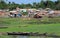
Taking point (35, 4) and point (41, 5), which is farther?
point (35, 4)

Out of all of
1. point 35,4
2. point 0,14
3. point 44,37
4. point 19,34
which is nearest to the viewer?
point 44,37

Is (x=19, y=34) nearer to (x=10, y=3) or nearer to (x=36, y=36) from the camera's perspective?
(x=36, y=36)

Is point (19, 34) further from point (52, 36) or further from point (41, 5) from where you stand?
point (41, 5)

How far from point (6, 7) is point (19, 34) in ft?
237

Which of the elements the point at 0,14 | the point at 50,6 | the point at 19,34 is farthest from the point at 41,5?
the point at 19,34

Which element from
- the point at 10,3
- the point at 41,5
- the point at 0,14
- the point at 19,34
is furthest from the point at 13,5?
the point at 19,34

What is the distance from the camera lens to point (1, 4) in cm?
9456

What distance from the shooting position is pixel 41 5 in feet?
347

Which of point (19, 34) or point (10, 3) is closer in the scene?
point (19, 34)

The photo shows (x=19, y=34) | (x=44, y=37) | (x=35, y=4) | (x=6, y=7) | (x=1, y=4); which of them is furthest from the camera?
(x=35, y=4)

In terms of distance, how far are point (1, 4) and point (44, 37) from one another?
228 feet

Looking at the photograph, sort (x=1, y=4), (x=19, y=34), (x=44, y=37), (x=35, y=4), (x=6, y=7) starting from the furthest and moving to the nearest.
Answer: (x=35, y=4)
(x=6, y=7)
(x=1, y=4)
(x=19, y=34)
(x=44, y=37)

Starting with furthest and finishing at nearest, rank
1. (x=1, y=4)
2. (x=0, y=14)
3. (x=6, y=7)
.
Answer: (x=6, y=7), (x=1, y=4), (x=0, y=14)

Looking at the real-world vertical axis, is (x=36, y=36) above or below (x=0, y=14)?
above
